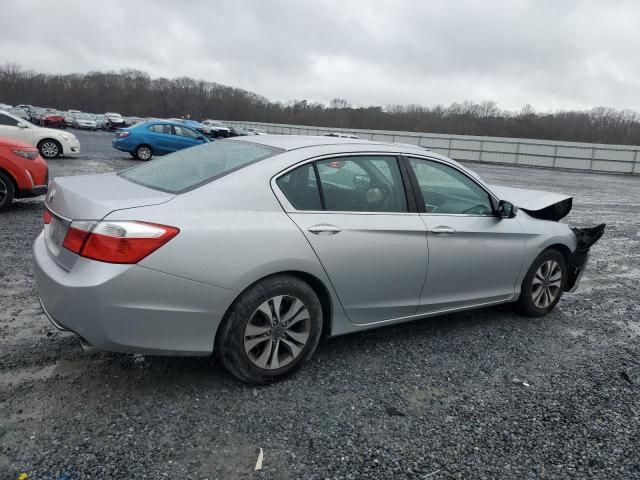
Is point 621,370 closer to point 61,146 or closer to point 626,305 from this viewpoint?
point 626,305

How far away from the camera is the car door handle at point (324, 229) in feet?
10.4

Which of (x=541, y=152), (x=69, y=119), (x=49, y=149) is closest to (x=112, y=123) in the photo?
(x=69, y=119)

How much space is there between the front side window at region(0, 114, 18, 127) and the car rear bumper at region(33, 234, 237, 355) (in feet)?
43.2

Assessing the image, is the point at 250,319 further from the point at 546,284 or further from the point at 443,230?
the point at 546,284

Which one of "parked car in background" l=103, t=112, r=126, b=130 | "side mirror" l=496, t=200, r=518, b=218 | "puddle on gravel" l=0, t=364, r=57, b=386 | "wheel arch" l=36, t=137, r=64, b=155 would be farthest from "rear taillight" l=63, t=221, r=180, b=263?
"parked car in background" l=103, t=112, r=126, b=130

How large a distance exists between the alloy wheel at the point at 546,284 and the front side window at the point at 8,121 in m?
14.2

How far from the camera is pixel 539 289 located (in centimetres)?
473

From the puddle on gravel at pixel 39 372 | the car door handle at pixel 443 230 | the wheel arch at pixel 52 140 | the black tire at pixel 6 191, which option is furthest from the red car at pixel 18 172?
the wheel arch at pixel 52 140

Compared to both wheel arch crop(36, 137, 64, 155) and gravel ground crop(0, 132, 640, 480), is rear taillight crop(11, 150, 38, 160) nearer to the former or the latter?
gravel ground crop(0, 132, 640, 480)

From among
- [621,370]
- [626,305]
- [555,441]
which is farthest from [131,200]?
[626,305]

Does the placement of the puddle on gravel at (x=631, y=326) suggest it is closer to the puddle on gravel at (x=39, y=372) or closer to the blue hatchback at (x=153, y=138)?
the puddle on gravel at (x=39, y=372)

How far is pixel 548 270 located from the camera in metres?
4.76

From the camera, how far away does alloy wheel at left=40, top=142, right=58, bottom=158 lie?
15.6 metres

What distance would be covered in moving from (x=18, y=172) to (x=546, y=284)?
7201 millimetres
